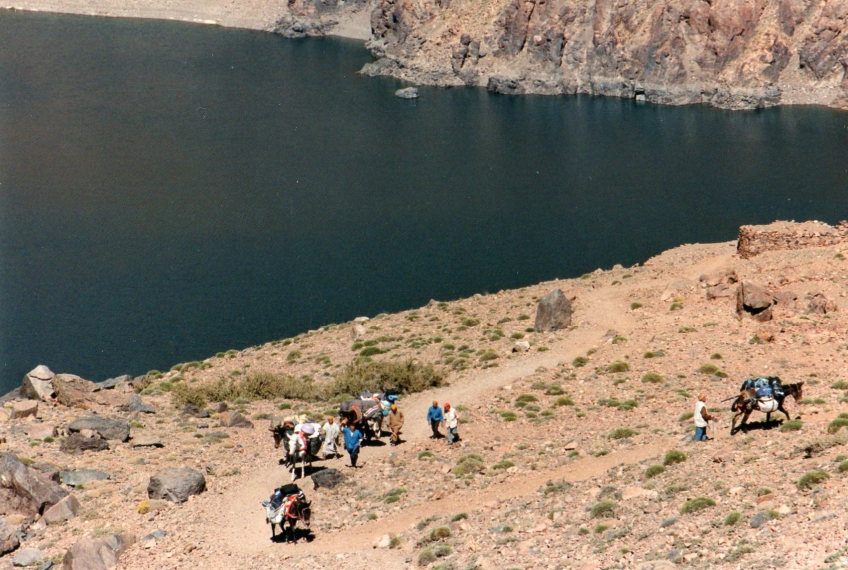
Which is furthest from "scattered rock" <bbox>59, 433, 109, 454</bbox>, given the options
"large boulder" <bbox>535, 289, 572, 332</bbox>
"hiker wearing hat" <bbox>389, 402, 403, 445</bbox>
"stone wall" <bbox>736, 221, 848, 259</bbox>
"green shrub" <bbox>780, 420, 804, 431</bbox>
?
"stone wall" <bbox>736, 221, 848, 259</bbox>

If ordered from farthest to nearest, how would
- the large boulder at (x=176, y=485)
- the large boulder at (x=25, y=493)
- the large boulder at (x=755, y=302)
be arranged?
the large boulder at (x=755, y=302) < the large boulder at (x=176, y=485) < the large boulder at (x=25, y=493)

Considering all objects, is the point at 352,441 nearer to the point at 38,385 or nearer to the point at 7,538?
the point at 7,538

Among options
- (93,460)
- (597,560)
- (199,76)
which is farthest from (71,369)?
(199,76)

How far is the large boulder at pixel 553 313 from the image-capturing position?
61656 mm

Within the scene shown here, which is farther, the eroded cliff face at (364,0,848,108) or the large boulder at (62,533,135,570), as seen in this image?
the eroded cliff face at (364,0,848,108)

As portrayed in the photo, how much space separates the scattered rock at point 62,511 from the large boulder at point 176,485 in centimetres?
265

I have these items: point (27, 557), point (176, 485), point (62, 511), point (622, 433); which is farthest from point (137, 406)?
point (622, 433)

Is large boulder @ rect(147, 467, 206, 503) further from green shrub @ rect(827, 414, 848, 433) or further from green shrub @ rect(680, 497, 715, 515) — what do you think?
green shrub @ rect(827, 414, 848, 433)

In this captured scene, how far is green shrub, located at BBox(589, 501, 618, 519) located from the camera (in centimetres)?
3466

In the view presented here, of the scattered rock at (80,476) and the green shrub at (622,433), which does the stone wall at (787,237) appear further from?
the scattered rock at (80,476)

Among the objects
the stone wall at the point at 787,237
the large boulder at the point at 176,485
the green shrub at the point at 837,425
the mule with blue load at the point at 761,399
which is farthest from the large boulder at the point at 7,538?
the stone wall at the point at 787,237

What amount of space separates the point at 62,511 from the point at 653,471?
2044cm

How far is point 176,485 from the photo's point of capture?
40844 millimetres

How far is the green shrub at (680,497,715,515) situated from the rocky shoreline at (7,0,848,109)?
15219cm
